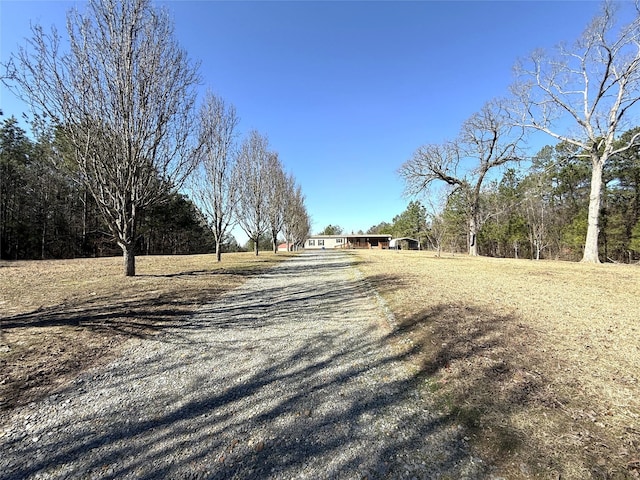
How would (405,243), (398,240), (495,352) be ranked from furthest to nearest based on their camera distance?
(398,240)
(405,243)
(495,352)

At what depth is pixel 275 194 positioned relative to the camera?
25.3 m

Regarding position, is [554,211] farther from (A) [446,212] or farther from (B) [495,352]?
(B) [495,352]

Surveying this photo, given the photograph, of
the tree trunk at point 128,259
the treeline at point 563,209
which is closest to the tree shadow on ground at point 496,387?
the tree trunk at point 128,259

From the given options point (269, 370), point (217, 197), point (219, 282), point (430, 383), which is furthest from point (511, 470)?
point (217, 197)

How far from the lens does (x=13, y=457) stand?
1.75 meters

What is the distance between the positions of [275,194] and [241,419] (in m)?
24.1

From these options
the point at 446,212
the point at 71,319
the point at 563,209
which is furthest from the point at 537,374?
the point at 563,209

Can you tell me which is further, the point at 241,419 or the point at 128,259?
the point at 128,259

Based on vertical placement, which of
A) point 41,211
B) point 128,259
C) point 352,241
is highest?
point 41,211

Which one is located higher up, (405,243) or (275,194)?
(275,194)

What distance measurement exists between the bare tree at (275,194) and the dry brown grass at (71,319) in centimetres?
1712

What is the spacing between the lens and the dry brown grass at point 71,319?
2.78 metres

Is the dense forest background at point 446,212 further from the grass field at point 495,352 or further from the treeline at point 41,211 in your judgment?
the grass field at point 495,352

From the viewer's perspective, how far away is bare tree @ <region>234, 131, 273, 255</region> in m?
21.1
